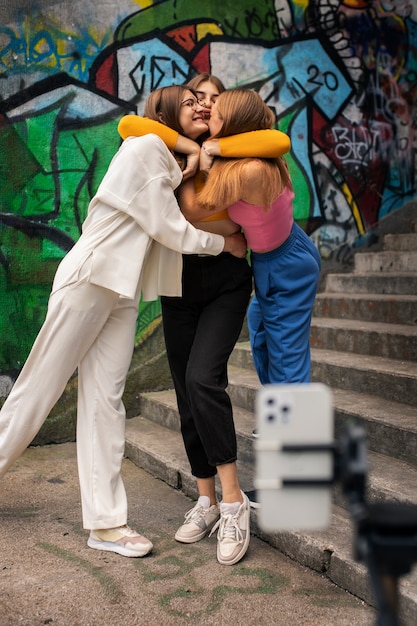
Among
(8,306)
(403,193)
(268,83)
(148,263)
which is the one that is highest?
(268,83)

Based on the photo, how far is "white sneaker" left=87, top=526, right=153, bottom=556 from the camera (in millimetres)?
2992

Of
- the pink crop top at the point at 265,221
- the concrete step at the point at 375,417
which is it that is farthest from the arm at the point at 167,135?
the concrete step at the point at 375,417

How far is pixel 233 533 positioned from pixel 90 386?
0.88m

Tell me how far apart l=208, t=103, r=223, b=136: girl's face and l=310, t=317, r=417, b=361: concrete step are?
204 centimetres

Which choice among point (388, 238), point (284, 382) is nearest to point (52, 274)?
point (284, 382)

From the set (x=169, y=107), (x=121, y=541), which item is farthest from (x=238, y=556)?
(x=169, y=107)

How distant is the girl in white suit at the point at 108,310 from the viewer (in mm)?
2795

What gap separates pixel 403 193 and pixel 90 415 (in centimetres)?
393

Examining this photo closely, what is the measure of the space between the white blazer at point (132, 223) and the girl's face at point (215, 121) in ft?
0.73

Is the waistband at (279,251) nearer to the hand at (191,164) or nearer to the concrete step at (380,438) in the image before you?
the hand at (191,164)

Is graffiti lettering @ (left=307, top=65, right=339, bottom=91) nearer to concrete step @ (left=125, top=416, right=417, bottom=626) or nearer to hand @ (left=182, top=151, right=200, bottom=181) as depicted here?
hand @ (left=182, top=151, right=200, bottom=181)

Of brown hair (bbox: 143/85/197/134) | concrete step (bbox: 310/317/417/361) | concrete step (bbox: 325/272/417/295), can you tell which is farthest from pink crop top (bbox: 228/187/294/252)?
concrete step (bbox: 325/272/417/295)

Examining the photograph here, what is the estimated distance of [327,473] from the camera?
979 mm

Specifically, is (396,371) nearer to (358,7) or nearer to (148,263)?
(148,263)
